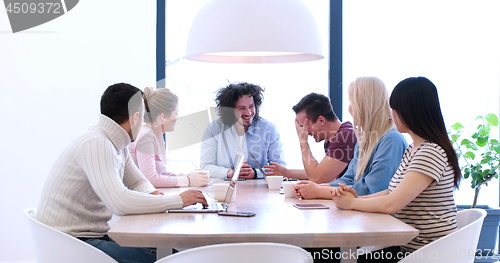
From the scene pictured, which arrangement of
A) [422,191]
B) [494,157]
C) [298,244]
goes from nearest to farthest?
[298,244]
[422,191]
[494,157]

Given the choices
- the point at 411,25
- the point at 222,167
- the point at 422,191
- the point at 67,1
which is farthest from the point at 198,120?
the point at 422,191

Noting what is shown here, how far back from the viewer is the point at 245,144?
3.39 m

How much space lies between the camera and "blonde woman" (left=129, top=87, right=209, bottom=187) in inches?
97.5

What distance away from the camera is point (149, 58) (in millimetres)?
3559

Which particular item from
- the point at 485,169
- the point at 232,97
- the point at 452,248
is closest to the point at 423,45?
the point at 485,169

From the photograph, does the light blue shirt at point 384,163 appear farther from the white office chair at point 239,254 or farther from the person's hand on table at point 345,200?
the white office chair at point 239,254

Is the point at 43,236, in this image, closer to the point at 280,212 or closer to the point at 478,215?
the point at 280,212

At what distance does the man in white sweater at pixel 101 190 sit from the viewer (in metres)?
1.61

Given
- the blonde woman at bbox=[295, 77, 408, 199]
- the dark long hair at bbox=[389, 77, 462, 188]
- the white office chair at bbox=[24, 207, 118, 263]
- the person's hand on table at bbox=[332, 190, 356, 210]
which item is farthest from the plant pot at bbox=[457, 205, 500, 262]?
the white office chair at bbox=[24, 207, 118, 263]

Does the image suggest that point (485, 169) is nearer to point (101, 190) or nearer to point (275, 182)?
point (275, 182)

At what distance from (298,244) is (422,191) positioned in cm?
61

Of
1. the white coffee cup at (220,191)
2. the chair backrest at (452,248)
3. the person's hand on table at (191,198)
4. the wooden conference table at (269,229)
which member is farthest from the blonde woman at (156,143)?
the chair backrest at (452,248)

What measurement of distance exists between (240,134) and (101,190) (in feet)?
6.21

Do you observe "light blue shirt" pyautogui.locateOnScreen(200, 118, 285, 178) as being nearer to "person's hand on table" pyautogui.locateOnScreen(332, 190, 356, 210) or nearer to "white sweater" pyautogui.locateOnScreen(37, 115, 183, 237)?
"white sweater" pyautogui.locateOnScreen(37, 115, 183, 237)
